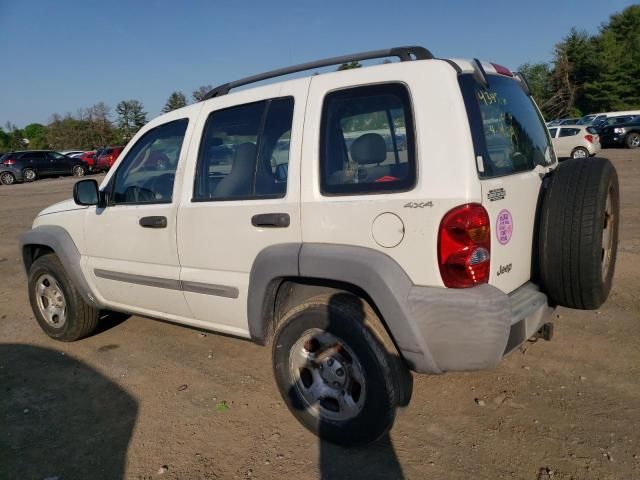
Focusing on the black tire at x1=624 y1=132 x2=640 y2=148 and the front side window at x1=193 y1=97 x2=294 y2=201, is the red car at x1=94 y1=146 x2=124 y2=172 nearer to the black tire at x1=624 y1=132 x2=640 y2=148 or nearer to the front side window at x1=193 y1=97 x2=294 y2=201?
the black tire at x1=624 y1=132 x2=640 y2=148

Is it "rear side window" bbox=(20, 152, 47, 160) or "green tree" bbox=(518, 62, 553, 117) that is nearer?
"rear side window" bbox=(20, 152, 47, 160)

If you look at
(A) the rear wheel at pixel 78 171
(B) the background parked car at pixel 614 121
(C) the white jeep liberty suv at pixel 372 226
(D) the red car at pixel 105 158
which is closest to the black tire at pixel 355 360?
(C) the white jeep liberty suv at pixel 372 226

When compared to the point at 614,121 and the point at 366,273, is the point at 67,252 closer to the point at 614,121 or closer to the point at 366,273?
the point at 366,273

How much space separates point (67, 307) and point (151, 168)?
158 cm

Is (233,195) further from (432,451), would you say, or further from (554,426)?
(554,426)

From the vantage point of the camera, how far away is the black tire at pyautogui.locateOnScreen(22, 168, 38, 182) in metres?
27.2

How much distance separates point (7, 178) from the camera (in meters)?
27.0

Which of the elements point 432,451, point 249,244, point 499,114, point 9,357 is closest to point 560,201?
point 499,114

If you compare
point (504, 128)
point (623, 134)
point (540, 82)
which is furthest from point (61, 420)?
point (540, 82)

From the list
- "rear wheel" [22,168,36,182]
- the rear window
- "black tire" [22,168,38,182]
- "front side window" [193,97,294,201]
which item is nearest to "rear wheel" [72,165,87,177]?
"black tire" [22,168,38,182]

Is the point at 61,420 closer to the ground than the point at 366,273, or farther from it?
closer to the ground

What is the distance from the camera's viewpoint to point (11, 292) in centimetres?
650

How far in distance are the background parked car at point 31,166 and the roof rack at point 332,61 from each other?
27.7m

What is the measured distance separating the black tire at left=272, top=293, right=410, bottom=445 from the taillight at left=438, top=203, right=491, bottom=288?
19.6 inches
